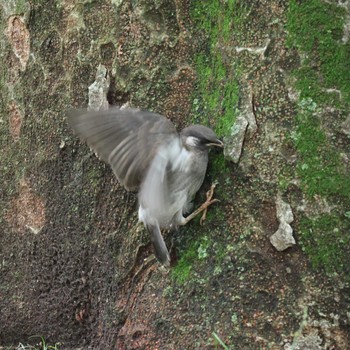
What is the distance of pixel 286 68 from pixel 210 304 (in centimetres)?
106

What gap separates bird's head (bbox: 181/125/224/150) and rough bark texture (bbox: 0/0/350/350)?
0.37ft

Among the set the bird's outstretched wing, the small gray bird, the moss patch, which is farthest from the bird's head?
the moss patch

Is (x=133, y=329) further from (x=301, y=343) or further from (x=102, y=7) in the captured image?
(x=102, y=7)

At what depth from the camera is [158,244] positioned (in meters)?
3.38

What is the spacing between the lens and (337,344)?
293cm

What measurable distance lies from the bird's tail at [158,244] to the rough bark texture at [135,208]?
0.18ft

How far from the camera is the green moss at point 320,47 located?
9.77 ft

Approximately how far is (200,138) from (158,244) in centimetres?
54

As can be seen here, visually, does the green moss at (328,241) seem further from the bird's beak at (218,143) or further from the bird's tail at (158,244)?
the bird's tail at (158,244)

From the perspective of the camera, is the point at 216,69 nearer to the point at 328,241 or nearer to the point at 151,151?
the point at 151,151

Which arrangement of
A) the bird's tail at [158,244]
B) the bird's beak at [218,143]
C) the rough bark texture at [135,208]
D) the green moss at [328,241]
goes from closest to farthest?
the green moss at [328,241] → the rough bark texture at [135,208] → the bird's beak at [218,143] → the bird's tail at [158,244]

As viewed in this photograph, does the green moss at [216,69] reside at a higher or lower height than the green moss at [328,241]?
higher

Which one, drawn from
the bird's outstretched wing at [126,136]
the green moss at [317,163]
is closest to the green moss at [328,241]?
the green moss at [317,163]

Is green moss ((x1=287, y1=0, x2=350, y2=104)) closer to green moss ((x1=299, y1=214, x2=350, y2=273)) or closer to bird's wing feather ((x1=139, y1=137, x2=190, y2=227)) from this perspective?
green moss ((x1=299, y1=214, x2=350, y2=273))
